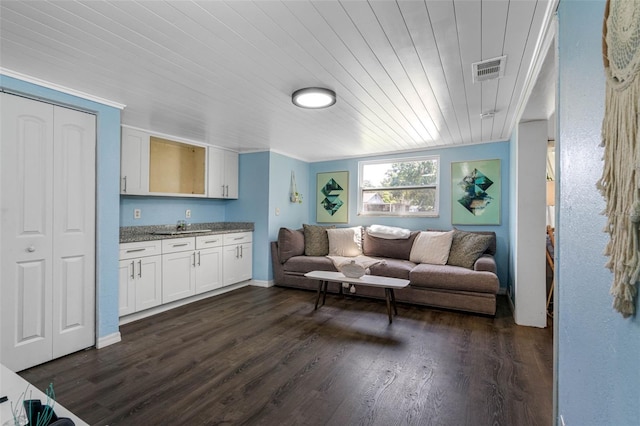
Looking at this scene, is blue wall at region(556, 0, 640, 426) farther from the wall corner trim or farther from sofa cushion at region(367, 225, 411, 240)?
the wall corner trim

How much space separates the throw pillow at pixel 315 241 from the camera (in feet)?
15.7

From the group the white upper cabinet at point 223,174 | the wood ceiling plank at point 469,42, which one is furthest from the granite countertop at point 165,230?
the wood ceiling plank at point 469,42

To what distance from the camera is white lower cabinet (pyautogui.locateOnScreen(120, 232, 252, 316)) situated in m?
3.15

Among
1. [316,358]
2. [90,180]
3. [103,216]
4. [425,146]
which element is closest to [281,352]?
[316,358]

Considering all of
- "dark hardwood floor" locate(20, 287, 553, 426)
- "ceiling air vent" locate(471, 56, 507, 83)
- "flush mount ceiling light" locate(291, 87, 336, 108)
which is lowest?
"dark hardwood floor" locate(20, 287, 553, 426)

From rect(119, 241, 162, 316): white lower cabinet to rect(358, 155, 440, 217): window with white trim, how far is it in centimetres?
331

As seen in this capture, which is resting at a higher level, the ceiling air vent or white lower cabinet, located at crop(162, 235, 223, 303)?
the ceiling air vent

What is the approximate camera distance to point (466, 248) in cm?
390

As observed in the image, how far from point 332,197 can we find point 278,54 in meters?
3.73

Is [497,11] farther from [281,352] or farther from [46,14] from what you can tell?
[281,352]

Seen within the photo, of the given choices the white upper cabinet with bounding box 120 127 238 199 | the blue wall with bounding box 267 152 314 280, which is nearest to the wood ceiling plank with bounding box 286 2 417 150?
the blue wall with bounding box 267 152 314 280

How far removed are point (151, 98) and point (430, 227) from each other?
408 cm

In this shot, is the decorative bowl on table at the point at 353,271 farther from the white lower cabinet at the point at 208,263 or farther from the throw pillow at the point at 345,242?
the white lower cabinet at the point at 208,263

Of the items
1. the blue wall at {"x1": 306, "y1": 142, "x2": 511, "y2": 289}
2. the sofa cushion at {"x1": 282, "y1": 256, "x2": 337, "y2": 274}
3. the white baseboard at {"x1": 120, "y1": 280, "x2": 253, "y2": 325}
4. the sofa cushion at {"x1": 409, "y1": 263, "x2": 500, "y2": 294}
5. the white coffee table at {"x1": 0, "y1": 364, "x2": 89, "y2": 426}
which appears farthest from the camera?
the sofa cushion at {"x1": 282, "y1": 256, "x2": 337, "y2": 274}
